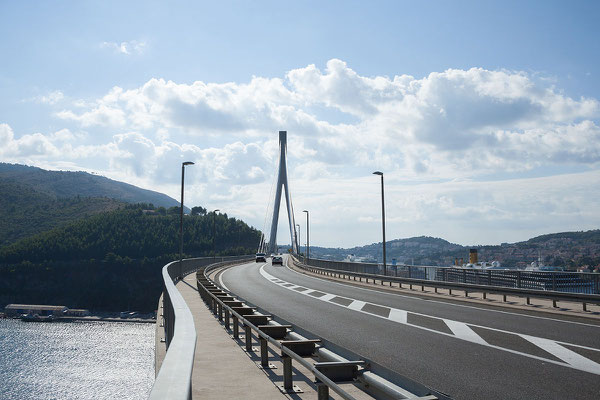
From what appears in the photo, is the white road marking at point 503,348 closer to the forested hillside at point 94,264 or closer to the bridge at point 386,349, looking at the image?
the bridge at point 386,349

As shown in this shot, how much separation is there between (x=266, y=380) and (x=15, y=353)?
66.5 m

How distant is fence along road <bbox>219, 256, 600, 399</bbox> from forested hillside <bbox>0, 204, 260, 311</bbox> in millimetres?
126255

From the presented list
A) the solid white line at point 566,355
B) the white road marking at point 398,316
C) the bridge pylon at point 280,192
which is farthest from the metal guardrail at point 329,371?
the bridge pylon at point 280,192

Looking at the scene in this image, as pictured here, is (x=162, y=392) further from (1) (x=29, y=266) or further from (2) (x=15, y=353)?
(1) (x=29, y=266)

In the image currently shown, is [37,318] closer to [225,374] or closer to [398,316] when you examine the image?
[398,316]

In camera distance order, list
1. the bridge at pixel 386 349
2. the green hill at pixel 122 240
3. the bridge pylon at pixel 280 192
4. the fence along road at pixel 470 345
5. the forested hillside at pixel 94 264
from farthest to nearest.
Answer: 1. the green hill at pixel 122 240
2. the forested hillside at pixel 94 264
3. the bridge pylon at pixel 280 192
4. the fence along road at pixel 470 345
5. the bridge at pixel 386 349

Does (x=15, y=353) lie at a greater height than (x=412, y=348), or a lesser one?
lesser

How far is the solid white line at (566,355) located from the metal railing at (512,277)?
20.4 feet

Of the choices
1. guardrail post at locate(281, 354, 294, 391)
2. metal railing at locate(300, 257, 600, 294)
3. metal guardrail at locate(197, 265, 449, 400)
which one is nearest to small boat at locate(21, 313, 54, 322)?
metal railing at locate(300, 257, 600, 294)

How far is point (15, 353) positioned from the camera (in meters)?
63.5

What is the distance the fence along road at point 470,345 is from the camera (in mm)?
7344

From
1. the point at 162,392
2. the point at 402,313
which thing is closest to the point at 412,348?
the point at 402,313

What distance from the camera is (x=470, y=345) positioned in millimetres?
10656

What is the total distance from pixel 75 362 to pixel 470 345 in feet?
184
